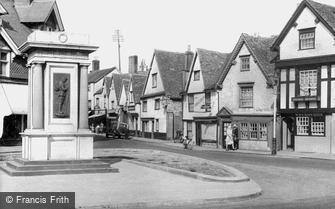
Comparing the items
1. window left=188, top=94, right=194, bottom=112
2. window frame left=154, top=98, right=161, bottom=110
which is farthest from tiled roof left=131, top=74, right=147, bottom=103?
window left=188, top=94, right=194, bottom=112

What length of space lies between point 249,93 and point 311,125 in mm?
6526

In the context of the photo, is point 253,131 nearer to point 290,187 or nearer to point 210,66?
point 210,66

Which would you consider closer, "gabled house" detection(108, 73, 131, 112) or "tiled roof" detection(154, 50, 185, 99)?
"tiled roof" detection(154, 50, 185, 99)

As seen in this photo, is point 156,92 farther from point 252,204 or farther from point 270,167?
point 252,204

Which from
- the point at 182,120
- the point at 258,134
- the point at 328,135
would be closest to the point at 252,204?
the point at 328,135

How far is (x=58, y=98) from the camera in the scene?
16.9m

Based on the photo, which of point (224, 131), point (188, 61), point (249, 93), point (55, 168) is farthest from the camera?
point (188, 61)

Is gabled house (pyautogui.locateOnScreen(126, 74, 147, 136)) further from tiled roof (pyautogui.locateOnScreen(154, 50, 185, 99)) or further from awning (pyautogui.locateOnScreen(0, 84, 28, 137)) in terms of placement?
awning (pyautogui.locateOnScreen(0, 84, 28, 137))

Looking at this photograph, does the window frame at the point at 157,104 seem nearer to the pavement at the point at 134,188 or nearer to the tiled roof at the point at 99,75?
→ the tiled roof at the point at 99,75

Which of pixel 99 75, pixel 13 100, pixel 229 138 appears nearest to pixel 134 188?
pixel 13 100

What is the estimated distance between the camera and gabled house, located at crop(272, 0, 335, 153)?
104ft

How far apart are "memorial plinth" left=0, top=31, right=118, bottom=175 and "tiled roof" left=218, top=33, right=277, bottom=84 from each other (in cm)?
2140

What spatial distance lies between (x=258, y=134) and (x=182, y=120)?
12812 millimetres

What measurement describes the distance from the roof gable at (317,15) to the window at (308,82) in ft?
10.5
